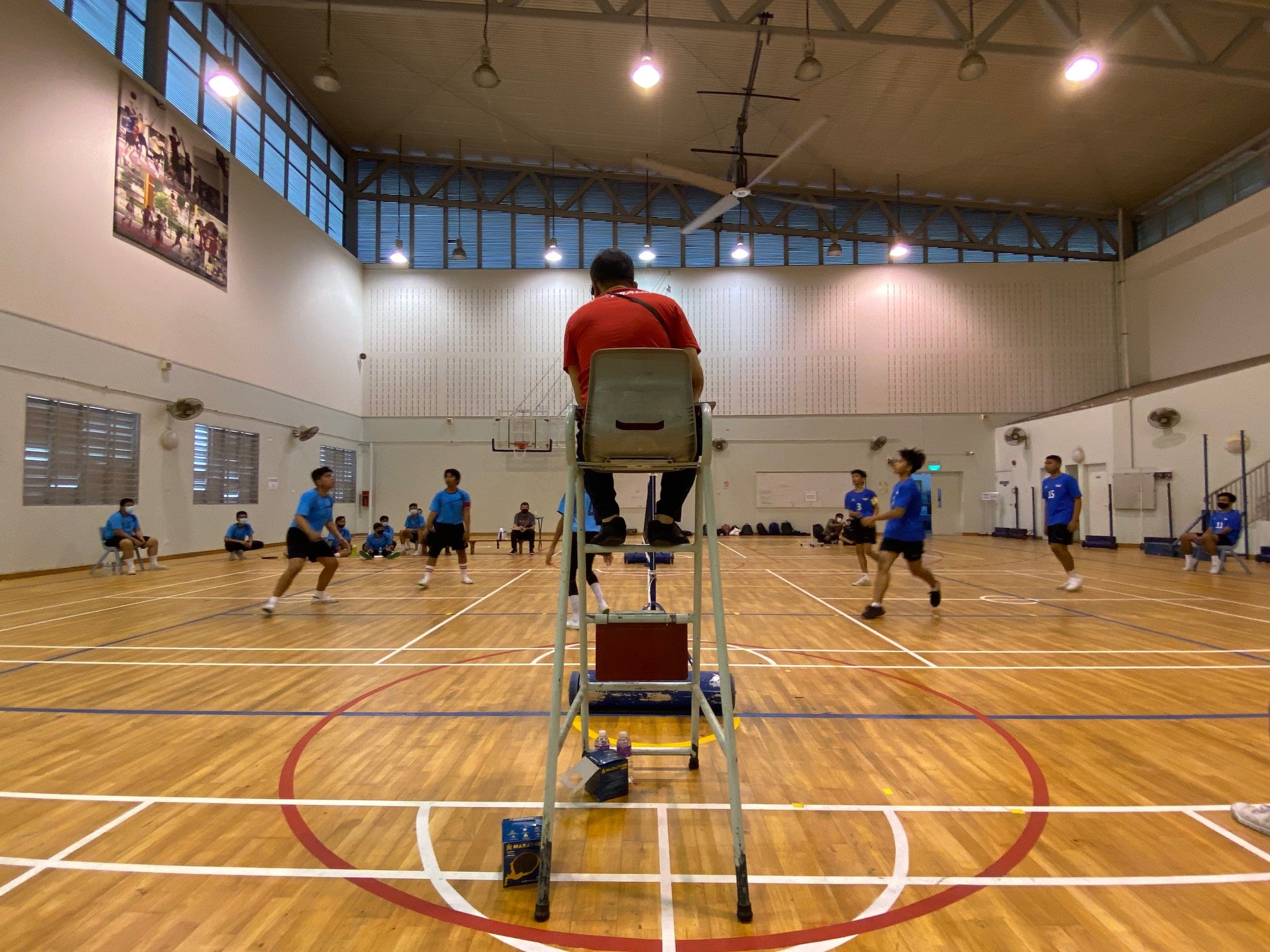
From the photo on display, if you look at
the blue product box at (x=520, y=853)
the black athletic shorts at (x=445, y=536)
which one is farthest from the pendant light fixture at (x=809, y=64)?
the blue product box at (x=520, y=853)

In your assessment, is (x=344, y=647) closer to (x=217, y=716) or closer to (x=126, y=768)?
(x=217, y=716)

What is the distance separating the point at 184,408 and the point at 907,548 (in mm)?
14995

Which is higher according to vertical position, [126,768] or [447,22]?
[447,22]

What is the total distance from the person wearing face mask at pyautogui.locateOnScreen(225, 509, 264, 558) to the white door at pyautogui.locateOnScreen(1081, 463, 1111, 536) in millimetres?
22878

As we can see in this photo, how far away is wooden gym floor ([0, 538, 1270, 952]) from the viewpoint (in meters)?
2.06

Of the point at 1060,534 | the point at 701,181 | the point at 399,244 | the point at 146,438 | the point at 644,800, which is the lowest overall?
the point at 644,800

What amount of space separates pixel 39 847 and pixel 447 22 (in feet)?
58.2

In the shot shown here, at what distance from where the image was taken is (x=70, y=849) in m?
2.49

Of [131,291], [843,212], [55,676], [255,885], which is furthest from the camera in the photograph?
[843,212]

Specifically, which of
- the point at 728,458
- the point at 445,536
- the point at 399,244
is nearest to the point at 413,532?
the point at 445,536

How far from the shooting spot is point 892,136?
62.9ft

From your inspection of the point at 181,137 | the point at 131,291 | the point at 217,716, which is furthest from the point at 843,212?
the point at 217,716

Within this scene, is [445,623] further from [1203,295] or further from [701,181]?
[1203,295]

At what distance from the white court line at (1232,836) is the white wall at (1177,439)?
1610cm
